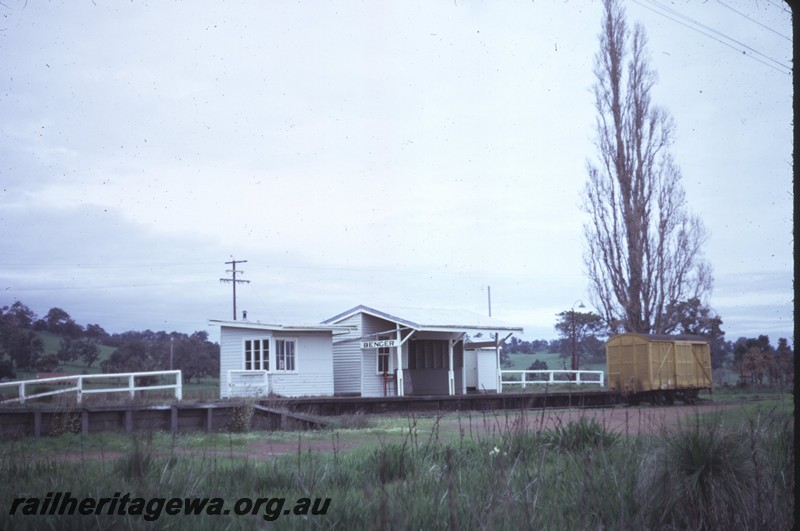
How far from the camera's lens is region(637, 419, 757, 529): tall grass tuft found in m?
5.59

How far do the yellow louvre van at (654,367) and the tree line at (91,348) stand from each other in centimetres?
2692

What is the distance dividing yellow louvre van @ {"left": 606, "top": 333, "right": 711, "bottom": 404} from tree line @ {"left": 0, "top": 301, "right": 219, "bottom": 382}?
2692cm

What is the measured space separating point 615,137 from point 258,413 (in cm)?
1876

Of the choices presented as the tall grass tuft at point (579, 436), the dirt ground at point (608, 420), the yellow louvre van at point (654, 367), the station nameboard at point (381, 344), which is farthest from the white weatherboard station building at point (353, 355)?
the tall grass tuft at point (579, 436)

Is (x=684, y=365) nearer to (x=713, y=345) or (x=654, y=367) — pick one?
(x=654, y=367)

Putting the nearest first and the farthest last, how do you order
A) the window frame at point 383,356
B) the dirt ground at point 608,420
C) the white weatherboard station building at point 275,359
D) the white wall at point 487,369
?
the dirt ground at point 608,420 < the white weatherboard station building at point 275,359 < the window frame at point 383,356 < the white wall at point 487,369

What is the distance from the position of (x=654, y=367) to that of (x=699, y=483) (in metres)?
21.4

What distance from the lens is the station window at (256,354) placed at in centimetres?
2636

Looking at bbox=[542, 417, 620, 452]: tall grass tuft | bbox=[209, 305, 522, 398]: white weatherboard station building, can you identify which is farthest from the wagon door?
bbox=[542, 417, 620, 452]: tall grass tuft

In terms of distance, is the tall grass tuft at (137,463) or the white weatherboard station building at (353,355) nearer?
the tall grass tuft at (137,463)

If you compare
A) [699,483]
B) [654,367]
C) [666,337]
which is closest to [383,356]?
[654,367]

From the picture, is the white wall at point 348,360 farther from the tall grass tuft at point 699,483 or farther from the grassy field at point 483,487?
the tall grass tuft at point 699,483

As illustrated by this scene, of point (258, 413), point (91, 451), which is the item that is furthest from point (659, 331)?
point (91, 451)

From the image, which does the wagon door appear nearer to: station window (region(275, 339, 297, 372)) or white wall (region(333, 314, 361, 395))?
white wall (region(333, 314, 361, 395))
